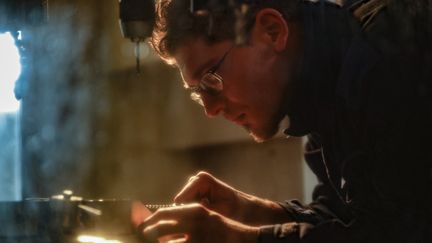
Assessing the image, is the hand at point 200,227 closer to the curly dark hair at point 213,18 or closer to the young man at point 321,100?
the young man at point 321,100

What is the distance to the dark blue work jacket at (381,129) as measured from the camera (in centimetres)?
95

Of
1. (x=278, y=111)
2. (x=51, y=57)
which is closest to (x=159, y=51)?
(x=278, y=111)

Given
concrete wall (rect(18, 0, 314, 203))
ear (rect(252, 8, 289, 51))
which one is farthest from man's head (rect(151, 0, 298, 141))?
concrete wall (rect(18, 0, 314, 203))

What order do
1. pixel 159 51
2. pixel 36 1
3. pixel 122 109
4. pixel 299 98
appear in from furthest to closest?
pixel 122 109 → pixel 159 51 → pixel 299 98 → pixel 36 1

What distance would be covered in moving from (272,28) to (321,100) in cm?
15

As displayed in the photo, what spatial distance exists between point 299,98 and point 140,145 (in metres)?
1.41

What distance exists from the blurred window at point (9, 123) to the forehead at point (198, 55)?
0.30m

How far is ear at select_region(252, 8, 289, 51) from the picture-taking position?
44.0 inches

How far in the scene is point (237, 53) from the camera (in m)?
1.16

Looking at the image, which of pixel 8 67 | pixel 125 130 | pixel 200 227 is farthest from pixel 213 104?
pixel 125 130

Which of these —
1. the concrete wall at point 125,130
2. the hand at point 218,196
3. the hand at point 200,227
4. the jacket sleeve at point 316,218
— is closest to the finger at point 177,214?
the hand at point 200,227

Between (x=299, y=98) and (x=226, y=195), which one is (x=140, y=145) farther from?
(x=299, y=98)

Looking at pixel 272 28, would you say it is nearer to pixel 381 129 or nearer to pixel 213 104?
pixel 213 104

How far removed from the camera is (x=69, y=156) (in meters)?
1.89
